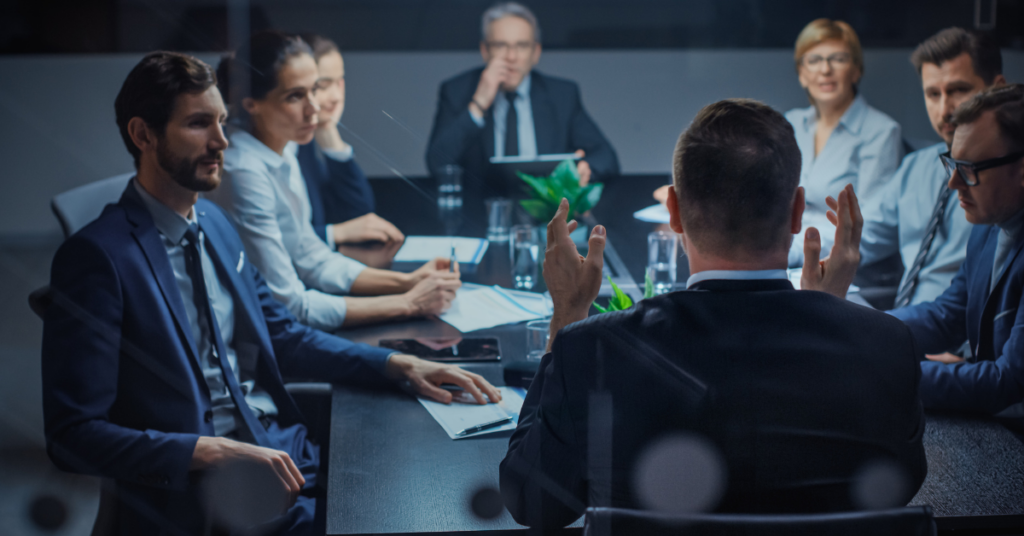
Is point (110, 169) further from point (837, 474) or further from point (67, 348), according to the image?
point (837, 474)

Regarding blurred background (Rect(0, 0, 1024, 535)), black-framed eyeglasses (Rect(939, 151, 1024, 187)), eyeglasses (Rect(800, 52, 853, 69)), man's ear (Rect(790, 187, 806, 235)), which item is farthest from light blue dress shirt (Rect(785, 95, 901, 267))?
man's ear (Rect(790, 187, 806, 235))

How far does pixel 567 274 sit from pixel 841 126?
246cm

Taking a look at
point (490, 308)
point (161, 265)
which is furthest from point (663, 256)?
point (161, 265)

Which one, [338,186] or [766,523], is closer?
[766,523]

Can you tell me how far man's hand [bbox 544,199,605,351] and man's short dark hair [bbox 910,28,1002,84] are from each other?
→ 1903 millimetres

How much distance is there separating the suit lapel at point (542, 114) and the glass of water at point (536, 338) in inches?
100

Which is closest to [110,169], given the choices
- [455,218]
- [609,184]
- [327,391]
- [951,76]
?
[455,218]

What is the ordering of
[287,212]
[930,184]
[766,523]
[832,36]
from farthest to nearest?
[832,36]
[930,184]
[287,212]
[766,523]

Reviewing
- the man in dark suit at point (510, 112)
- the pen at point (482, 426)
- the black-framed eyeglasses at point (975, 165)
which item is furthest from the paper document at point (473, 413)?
the man in dark suit at point (510, 112)

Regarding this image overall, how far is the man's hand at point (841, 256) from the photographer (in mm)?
1211

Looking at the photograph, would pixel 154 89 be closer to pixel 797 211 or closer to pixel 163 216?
pixel 163 216

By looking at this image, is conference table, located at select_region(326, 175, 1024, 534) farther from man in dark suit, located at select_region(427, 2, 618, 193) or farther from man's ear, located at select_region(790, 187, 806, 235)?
man in dark suit, located at select_region(427, 2, 618, 193)

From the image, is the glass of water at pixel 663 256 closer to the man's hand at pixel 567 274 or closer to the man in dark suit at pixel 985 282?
the man in dark suit at pixel 985 282

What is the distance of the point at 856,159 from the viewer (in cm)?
311
